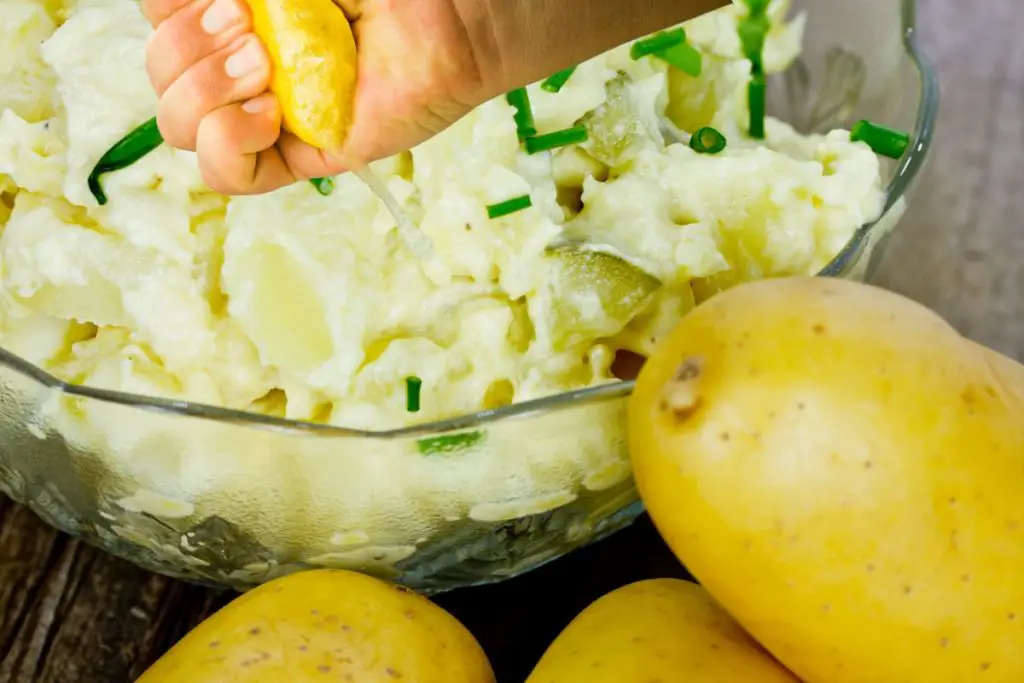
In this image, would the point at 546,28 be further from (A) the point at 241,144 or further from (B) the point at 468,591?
(B) the point at 468,591

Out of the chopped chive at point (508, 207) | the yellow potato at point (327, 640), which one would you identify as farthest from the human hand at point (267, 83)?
the yellow potato at point (327, 640)

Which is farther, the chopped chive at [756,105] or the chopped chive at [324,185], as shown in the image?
the chopped chive at [756,105]

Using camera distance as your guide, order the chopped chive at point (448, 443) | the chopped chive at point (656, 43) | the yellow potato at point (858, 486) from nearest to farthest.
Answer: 1. the yellow potato at point (858, 486)
2. the chopped chive at point (448, 443)
3. the chopped chive at point (656, 43)

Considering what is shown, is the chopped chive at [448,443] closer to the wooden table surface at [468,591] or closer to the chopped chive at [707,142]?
the wooden table surface at [468,591]

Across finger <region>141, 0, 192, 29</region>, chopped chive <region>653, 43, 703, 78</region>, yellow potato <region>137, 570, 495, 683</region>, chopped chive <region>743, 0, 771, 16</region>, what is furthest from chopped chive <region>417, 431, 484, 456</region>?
chopped chive <region>743, 0, 771, 16</region>

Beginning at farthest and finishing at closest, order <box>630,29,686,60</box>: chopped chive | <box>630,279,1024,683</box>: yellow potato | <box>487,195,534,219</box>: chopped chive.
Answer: <box>630,29,686,60</box>: chopped chive, <box>487,195,534,219</box>: chopped chive, <box>630,279,1024,683</box>: yellow potato

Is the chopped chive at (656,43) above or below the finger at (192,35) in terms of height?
below

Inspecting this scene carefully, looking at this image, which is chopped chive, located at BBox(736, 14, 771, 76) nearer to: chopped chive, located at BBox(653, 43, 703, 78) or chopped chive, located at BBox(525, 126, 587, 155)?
chopped chive, located at BBox(653, 43, 703, 78)

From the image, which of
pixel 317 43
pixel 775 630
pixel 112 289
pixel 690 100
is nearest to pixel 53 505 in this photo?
pixel 112 289
